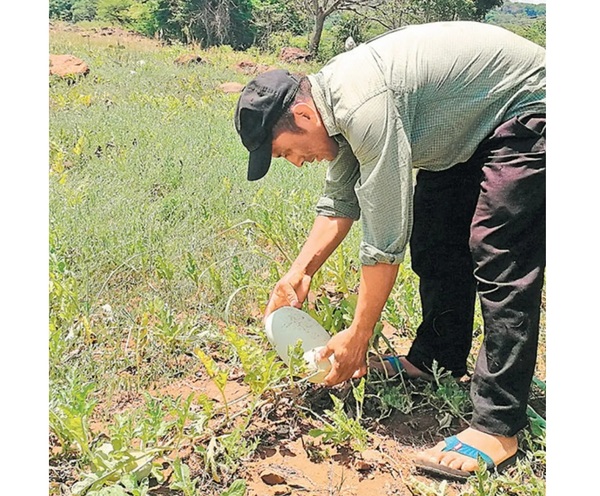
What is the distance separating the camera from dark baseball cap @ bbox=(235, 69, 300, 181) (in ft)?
5.95

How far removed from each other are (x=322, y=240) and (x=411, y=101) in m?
0.62

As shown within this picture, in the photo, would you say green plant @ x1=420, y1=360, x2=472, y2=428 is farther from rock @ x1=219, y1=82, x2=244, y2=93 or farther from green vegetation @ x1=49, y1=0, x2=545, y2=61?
rock @ x1=219, y1=82, x2=244, y2=93

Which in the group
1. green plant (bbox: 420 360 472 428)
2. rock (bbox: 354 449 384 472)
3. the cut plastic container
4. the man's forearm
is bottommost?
rock (bbox: 354 449 384 472)

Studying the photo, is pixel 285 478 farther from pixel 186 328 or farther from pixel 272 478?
pixel 186 328

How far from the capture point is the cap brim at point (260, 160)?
1868 millimetres

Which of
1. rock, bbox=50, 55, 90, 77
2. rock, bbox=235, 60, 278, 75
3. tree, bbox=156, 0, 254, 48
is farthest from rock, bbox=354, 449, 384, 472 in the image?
rock, bbox=235, 60, 278, 75

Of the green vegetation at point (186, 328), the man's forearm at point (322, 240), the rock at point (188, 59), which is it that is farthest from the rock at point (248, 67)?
the man's forearm at point (322, 240)

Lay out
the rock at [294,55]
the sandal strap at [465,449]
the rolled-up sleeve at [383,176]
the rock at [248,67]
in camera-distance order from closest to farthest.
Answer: the rolled-up sleeve at [383,176], the sandal strap at [465,449], the rock at [248,67], the rock at [294,55]

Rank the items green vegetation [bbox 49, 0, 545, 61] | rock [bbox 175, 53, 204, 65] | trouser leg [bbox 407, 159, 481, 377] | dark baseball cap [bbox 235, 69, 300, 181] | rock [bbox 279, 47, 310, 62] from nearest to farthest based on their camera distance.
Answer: dark baseball cap [bbox 235, 69, 300, 181], trouser leg [bbox 407, 159, 481, 377], green vegetation [bbox 49, 0, 545, 61], rock [bbox 175, 53, 204, 65], rock [bbox 279, 47, 310, 62]

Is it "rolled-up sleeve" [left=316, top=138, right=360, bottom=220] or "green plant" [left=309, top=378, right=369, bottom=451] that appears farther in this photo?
"rolled-up sleeve" [left=316, top=138, right=360, bottom=220]

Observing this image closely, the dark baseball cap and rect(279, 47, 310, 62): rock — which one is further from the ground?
the dark baseball cap

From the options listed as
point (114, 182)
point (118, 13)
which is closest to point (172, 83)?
point (118, 13)

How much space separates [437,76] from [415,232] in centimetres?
57

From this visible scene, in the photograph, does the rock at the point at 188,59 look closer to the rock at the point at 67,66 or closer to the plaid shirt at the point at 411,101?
the rock at the point at 67,66
